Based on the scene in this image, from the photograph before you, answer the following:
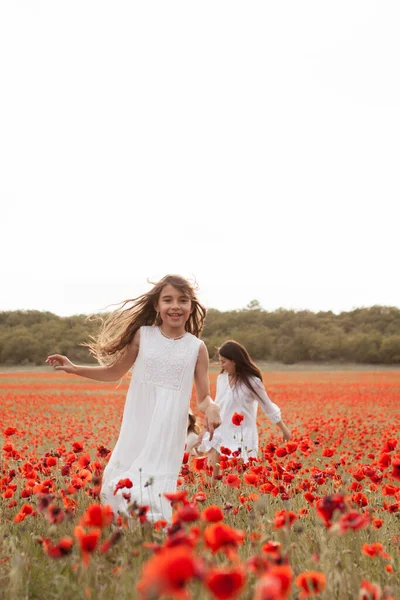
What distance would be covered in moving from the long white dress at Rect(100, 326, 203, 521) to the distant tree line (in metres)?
46.4

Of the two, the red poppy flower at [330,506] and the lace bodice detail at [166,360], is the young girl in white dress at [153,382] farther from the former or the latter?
the red poppy flower at [330,506]

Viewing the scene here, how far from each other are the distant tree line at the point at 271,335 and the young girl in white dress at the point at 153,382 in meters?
46.2

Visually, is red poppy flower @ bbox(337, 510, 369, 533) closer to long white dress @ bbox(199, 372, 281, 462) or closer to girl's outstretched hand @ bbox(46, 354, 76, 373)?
girl's outstretched hand @ bbox(46, 354, 76, 373)

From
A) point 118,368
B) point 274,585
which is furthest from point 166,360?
point 274,585

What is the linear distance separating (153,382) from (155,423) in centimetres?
30

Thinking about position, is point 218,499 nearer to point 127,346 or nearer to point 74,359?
point 127,346

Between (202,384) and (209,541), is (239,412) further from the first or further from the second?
(209,541)

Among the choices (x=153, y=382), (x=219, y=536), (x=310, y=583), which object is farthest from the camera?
(x=153, y=382)

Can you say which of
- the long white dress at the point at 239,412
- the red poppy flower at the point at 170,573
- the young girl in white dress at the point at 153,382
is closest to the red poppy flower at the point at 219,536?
the red poppy flower at the point at 170,573

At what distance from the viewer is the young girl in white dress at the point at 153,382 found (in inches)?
174

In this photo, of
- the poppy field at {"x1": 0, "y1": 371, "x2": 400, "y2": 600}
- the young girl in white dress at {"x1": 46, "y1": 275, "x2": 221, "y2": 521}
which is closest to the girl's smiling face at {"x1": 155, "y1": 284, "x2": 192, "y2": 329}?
the young girl in white dress at {"x1": 46, "y1": 275, "x2": 221, "y2": 521}

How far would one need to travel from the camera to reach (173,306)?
478cm

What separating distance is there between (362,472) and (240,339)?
63.1 m

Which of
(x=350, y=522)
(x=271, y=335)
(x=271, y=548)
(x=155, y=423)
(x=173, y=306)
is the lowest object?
(x=271, y=548)
